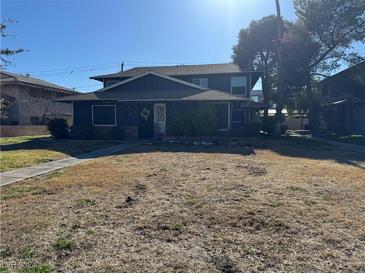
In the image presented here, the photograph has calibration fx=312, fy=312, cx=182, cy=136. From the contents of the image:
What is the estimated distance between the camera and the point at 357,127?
1138 inches

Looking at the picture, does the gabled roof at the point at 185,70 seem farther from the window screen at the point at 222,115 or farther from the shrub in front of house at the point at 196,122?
the shrub in front of house at the point at 196,122

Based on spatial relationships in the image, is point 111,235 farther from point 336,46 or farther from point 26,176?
point 336,46

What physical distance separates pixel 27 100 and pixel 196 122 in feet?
63.7

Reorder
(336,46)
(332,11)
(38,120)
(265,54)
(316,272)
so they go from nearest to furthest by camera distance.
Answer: (316,272) → (332,11) → (336,46) → (38,120) → (265,54)

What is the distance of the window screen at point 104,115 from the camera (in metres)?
22.3

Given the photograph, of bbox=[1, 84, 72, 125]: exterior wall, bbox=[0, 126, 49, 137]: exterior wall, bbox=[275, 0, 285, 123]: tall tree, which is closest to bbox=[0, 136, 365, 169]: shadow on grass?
bbox=[275, 0, 285, 123]: tall tree

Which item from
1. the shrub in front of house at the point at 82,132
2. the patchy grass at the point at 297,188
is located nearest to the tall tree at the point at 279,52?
the shrub in front of house at the point at 82,132

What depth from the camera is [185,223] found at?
16.5 feet

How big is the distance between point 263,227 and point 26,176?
709 centimetres

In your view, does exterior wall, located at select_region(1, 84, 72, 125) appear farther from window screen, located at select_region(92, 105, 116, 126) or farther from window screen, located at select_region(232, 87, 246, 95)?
window screen, located at select_region(232, 87, 246, 95)

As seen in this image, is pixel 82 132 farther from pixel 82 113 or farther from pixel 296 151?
pixel 296 151

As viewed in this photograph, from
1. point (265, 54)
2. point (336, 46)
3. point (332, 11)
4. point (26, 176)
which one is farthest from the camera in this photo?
point (265, 54)

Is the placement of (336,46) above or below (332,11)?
below

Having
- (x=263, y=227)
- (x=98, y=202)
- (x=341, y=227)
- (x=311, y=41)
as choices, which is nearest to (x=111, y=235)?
(x=98, y=202)
